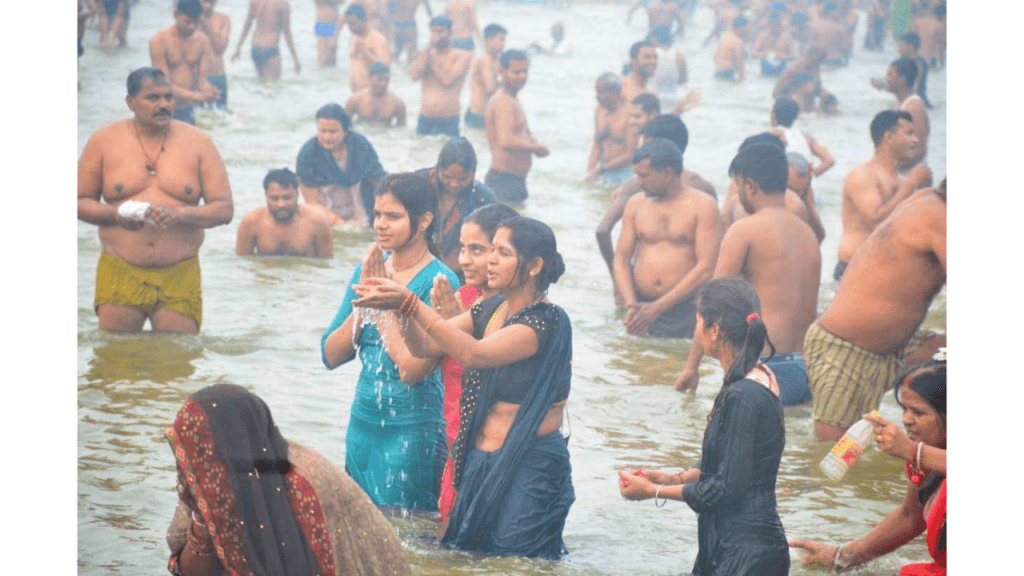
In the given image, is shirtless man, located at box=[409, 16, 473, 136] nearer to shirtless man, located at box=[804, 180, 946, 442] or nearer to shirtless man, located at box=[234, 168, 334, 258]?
shirtless man, located at box=[234, 168, 334, 258]

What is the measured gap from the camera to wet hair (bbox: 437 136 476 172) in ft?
19.1

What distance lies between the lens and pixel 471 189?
590cm

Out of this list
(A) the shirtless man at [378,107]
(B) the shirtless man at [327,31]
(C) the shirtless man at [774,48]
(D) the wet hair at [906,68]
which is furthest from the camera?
(B) the shirtless man at [327,31]

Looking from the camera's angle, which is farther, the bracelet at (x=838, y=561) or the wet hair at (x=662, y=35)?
the wet hair at (x=662, y=35)

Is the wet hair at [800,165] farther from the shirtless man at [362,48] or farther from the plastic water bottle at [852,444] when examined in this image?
the shirtless man at [362,48]

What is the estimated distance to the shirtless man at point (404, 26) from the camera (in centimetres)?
1466

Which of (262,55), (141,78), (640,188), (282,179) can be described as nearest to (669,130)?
(640,188)

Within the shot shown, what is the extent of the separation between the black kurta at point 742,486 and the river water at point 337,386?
2.11 feet

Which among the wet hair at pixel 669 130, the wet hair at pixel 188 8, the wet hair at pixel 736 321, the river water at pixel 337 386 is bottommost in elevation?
the river water at pixel 337 386

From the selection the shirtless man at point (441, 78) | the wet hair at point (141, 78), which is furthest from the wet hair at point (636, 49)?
the wet hair at point (141, 78)
